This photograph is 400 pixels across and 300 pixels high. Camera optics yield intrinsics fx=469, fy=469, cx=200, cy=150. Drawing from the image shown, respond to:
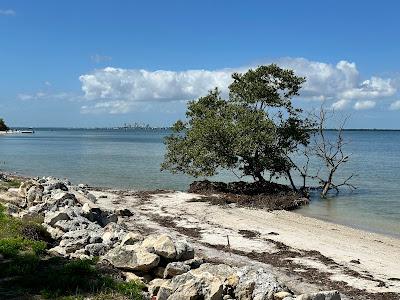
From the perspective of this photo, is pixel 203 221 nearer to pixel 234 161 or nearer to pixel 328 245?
pixel 328 245

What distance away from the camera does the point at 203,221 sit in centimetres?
2414

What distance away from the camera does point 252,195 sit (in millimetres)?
33000

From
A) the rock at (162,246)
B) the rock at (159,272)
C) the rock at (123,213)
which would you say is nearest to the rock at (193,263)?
the rock at (162,246)

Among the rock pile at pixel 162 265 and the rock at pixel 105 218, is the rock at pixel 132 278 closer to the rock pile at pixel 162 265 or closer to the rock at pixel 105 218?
the rock pile at pixel 162 265

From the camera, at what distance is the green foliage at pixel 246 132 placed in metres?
31.8

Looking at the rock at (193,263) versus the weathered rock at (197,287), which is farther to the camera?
the rock at (193,263)

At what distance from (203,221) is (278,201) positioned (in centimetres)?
790

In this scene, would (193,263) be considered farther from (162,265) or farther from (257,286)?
(257,286)

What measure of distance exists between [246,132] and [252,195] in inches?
179

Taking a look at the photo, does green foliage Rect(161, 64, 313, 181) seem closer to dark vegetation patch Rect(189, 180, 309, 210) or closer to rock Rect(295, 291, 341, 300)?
dark vegetation patch Rect(189, 180, 309, 210)

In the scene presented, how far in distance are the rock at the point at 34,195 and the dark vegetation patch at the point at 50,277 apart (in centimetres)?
947

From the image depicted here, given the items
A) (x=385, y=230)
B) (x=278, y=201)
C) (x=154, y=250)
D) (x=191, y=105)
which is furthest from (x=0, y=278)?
(x=191, y=105)

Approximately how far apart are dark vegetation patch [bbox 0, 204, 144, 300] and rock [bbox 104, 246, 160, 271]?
13.6 inches

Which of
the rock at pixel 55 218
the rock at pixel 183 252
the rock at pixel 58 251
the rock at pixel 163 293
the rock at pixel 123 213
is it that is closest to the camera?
the rock at pixel 163 293
